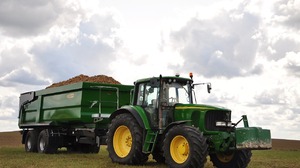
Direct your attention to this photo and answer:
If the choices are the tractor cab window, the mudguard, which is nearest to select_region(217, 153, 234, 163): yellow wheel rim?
the mudguard

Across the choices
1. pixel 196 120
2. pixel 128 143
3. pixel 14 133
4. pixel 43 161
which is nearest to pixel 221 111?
pixel 196 120

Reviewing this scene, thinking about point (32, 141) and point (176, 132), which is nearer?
point (176, 132)

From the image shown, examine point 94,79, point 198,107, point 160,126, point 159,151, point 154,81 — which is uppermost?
point 94,79

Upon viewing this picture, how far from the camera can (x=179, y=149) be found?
11336 millimetres

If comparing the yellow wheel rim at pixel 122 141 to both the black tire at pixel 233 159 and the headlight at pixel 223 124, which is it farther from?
the headlight at pixel 223 124

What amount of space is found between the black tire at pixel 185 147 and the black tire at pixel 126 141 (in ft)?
4.03

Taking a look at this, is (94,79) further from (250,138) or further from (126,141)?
(250,138)

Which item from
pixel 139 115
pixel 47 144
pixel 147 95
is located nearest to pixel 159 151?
pixel 139 115

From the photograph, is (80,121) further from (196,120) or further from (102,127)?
(196,120)

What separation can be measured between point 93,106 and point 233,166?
5.94m

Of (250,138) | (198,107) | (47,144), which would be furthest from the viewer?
(47,144)

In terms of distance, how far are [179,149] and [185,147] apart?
20 cm

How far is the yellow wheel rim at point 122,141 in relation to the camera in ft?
43.3

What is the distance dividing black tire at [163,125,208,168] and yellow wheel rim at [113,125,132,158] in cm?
204
